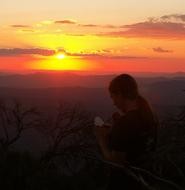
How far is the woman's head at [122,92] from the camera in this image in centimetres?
370

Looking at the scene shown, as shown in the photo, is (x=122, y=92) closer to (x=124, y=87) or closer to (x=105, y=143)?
(x=124, y=87)

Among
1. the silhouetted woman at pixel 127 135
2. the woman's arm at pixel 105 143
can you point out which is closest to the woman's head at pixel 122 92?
the silhouetted woman at pixel 127 135

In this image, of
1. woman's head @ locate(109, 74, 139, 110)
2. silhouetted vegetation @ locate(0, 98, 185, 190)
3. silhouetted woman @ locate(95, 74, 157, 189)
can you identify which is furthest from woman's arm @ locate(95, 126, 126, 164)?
woman's head @ locate(109, 74, 139, 110)

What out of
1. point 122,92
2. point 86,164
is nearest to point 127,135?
point 122,92

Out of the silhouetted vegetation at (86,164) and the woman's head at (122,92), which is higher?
the woman's head at (122,92)

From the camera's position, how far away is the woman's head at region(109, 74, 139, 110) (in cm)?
370

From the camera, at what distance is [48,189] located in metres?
15.8

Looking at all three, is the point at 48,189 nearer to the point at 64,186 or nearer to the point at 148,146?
the point at 64,186

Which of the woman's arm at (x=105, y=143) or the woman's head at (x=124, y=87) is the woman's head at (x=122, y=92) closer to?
the woman's head at (x=124, y=87)

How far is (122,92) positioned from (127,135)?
276 mm

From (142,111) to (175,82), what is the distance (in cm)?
14378

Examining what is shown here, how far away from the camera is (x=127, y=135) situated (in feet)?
11.7

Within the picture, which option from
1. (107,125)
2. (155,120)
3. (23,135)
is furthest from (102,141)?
(23,135)

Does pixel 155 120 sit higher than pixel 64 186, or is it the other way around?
pixel 155 120
